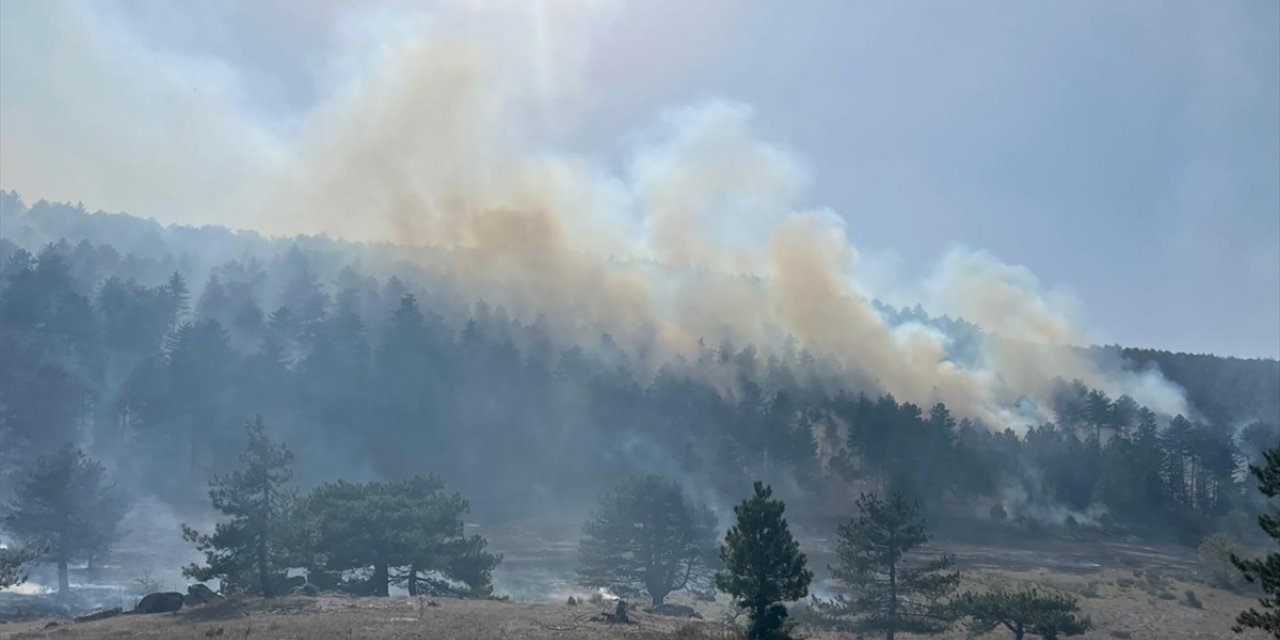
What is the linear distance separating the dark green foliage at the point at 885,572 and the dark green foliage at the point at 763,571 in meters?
12.4

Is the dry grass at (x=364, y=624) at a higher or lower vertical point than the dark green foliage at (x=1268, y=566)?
lower

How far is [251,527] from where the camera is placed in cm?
4794

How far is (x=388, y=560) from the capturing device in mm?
52594

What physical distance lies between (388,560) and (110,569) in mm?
31941

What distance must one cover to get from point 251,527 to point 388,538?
752 centimetres

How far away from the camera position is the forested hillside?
107 meters

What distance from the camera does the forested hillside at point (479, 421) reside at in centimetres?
10681

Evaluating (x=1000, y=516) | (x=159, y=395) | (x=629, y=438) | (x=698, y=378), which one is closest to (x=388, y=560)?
(x=159, y=395)

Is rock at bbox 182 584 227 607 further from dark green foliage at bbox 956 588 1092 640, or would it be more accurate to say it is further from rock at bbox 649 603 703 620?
dark green foliage at bbox 956 588 1092 640

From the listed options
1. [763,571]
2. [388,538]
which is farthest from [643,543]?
[763,571]

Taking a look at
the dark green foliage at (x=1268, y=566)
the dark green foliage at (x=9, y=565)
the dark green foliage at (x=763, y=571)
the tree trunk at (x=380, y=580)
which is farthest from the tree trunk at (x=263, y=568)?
the dark green foliage at (x=1268, y=566)

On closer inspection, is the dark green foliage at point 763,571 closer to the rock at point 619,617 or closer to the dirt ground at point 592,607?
the dirt ground at point 592,607

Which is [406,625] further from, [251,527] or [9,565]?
[9,565]

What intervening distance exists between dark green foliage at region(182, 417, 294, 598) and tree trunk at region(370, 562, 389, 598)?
5.35 m
